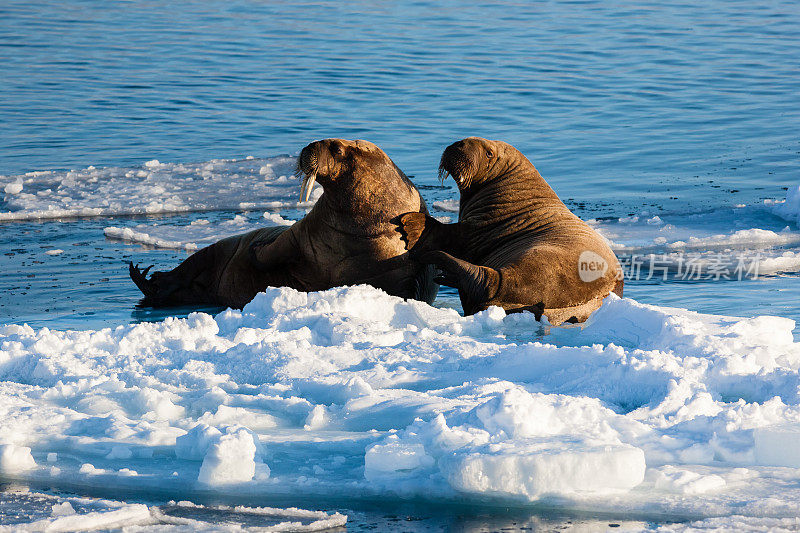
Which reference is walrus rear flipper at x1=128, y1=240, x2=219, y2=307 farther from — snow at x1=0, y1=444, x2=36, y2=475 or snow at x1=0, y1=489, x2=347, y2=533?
snow at x1=0, y1=489, x2=347, y2=533

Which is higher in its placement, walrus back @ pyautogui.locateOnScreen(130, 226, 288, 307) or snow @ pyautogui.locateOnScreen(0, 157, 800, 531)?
walrus back @ pyautogui.locateOnScreen(130, 226, 288, 307)

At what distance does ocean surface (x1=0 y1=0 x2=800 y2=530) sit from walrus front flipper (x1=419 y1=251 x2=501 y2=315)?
3.37ft

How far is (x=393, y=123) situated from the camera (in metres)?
18.0

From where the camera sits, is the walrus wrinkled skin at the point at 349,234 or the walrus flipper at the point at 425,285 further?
the walrus flipper at the point at 425,285

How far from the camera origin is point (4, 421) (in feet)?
15.6

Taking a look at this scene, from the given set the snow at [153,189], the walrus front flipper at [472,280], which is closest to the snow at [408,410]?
the walrus front flipper at [472,280]

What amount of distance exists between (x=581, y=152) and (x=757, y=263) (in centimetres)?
662

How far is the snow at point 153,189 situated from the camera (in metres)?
12.7

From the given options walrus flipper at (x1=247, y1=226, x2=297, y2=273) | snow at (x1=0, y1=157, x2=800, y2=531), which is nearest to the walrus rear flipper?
walrus flipper at (x1=247, y1=226, x2=297, y2=273)

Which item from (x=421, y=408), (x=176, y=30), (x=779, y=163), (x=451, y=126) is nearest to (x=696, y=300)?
(x=421, y=408)

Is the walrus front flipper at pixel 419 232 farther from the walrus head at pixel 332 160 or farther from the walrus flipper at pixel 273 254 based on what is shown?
the walrus flipper at pixel 273 254

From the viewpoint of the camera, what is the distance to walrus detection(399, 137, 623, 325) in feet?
23.1

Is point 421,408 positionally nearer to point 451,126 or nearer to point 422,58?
point 451,126

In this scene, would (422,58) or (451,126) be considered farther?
(422,58)
